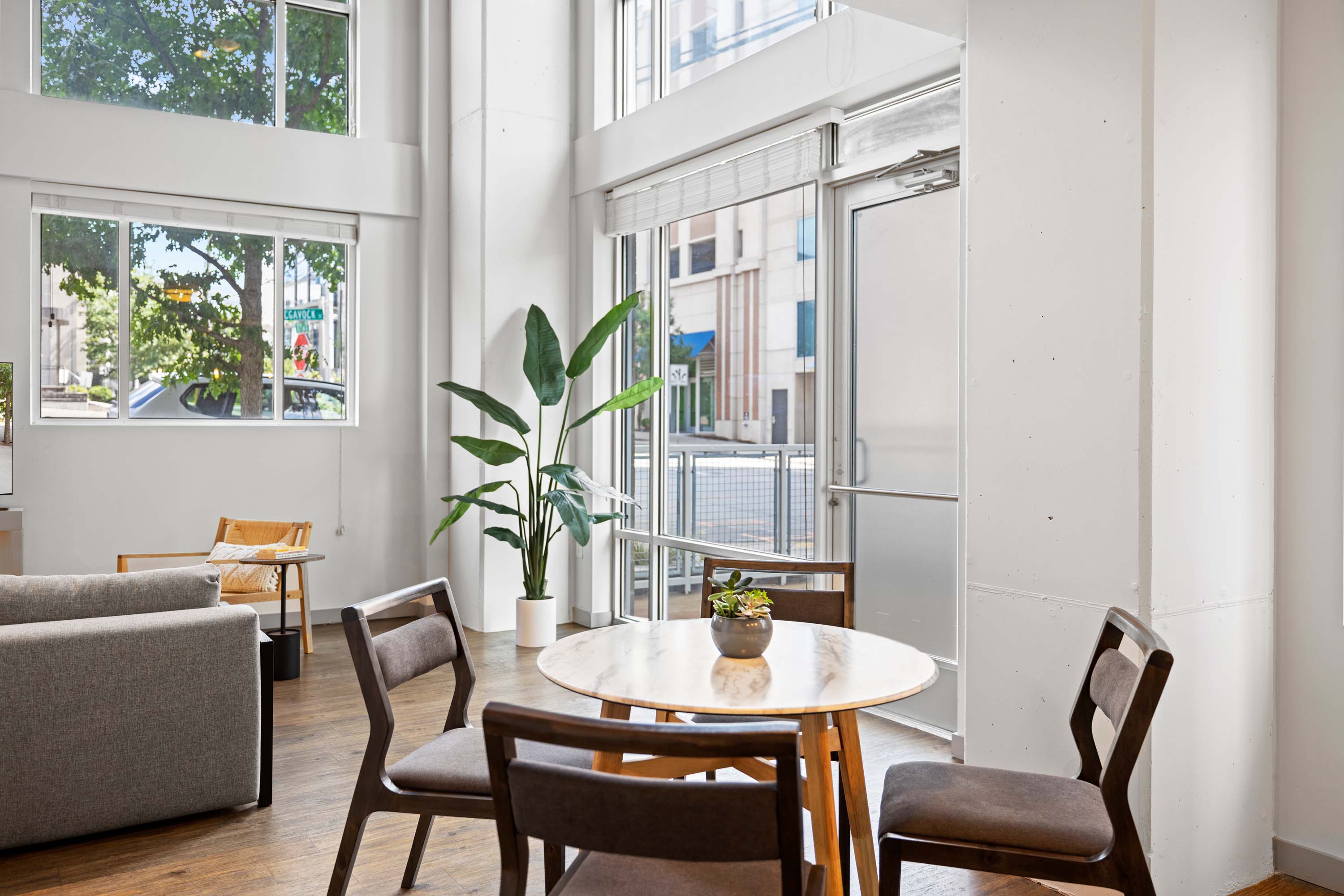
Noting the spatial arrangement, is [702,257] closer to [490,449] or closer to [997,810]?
[490,449]

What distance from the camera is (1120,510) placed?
8.00 feet

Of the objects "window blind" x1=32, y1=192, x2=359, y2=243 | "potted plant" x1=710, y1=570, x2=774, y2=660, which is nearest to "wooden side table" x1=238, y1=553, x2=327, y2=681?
"window blind" x1=32, y1=192, x2=359, y2=243

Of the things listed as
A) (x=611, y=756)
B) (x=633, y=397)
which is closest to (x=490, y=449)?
(x=633, y=397)

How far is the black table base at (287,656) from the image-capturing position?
4668mm

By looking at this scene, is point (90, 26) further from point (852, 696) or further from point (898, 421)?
Answer: point (852, 696)

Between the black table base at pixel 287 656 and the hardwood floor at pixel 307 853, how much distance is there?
869 mm

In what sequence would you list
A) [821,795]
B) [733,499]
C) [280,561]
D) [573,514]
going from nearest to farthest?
[821,795], [280,561], [733,499], [573,514]

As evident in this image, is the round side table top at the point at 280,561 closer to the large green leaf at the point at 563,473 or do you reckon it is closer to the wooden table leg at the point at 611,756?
the large green leaf at the point at 563,473

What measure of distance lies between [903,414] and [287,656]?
3.14 metres

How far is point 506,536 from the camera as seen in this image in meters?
5.54

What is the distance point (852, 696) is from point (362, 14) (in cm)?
599

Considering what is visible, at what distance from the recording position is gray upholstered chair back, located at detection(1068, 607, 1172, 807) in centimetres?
173

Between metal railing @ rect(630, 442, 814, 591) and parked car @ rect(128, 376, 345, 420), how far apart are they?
2.10 meters

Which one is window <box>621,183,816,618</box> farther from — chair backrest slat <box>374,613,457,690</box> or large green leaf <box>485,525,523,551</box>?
chair backrest slat <box>374,613,457,690</box>
